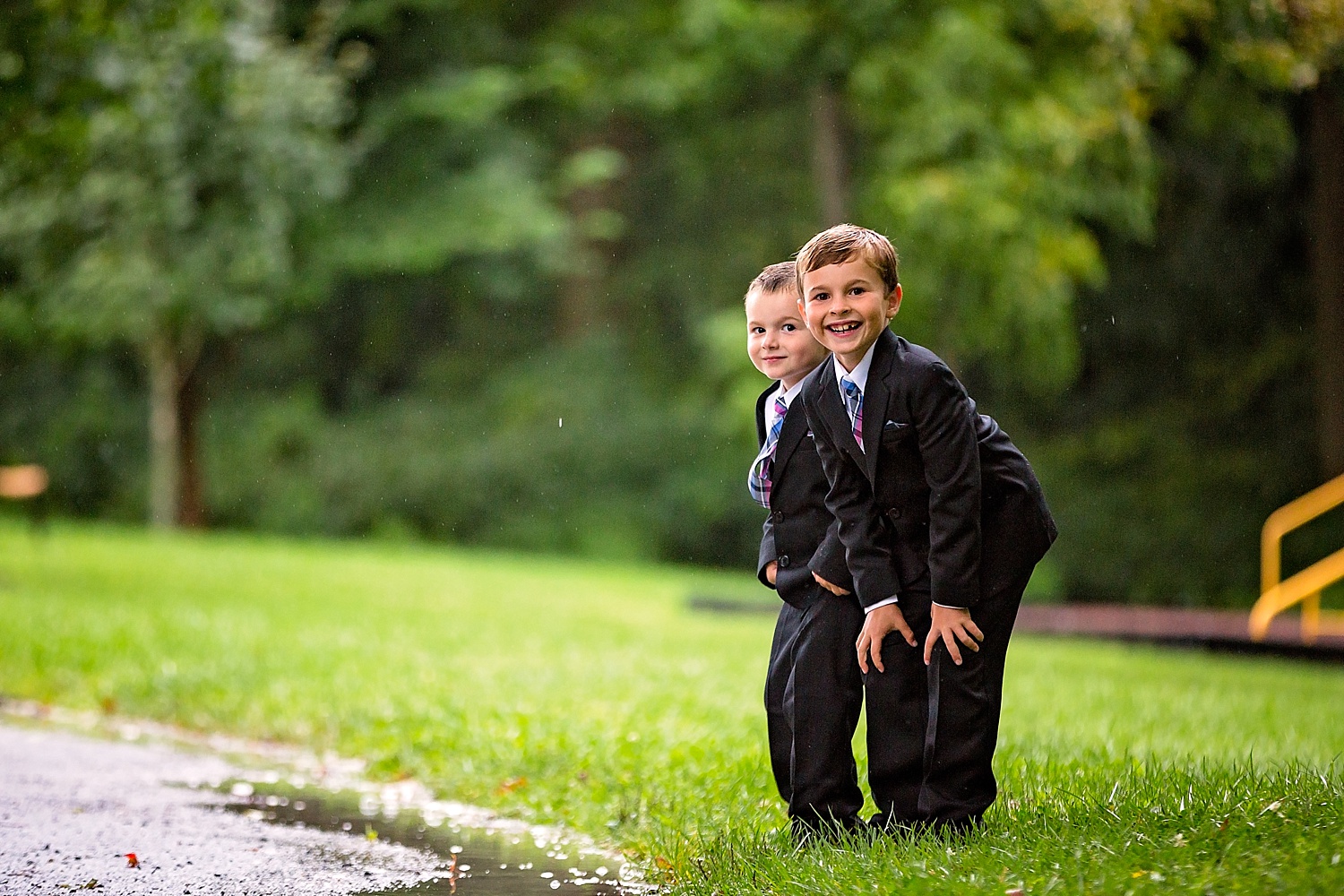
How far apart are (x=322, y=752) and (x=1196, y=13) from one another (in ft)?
22.6

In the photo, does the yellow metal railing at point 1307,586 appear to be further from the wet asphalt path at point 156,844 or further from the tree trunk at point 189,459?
the tree trunk at point 189,459

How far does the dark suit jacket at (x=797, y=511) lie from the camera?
399cm

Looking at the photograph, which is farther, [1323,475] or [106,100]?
[1323,475]

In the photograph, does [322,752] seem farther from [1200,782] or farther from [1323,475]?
[1323,475]

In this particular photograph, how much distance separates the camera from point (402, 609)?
12.3 meters

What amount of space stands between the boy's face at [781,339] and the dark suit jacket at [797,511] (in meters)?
0.16

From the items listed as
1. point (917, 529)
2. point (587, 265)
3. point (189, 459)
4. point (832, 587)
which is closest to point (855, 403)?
point (917, 529)

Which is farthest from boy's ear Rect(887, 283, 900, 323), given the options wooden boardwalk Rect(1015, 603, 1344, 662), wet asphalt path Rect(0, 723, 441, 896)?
wooden boardwalk Rect(1015, 603, 1344, 662)

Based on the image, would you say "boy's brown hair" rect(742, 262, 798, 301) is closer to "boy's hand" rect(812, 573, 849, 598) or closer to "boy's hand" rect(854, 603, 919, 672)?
"boy's hand" rect(812, 573, 849, 598)

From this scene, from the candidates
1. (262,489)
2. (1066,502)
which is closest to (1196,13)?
(1066,502)

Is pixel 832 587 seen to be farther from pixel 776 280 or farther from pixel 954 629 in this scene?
pixel 776 280

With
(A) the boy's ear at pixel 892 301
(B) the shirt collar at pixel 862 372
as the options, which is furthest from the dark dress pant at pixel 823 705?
(A) the boy's ear at pixel 892 301

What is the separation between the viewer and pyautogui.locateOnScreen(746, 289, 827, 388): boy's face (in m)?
4.12

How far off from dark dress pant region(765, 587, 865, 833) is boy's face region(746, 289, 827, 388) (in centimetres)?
64
